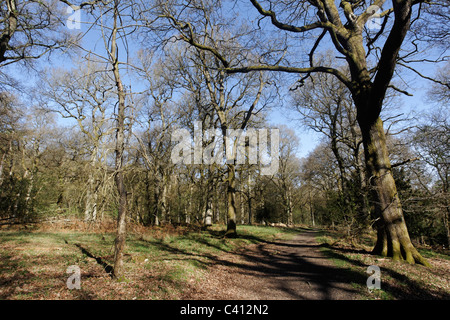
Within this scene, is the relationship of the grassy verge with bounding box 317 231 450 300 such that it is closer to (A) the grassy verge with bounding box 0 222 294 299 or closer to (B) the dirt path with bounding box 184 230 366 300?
(B) the dirt path with bounding box 184 230 366 300

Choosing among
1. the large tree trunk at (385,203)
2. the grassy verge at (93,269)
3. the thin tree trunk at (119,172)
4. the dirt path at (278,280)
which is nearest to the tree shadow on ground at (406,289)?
the dirt path at (278,280)

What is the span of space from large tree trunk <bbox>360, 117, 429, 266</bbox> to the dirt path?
160 cm

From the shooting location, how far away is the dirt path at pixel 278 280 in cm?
502

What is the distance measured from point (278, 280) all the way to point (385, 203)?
3.92 m

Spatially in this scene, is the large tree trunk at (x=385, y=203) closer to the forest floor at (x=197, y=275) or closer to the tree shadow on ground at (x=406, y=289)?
the forest floor at (x=197, y=275)

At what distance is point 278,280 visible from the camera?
20.4 ft

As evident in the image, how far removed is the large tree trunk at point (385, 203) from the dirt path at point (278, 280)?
160 cm

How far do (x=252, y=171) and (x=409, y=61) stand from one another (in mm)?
19400

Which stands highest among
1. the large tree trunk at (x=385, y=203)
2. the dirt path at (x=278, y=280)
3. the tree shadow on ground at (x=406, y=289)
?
the large tree trunk at (x=385, y=203)

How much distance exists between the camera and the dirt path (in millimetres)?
5020

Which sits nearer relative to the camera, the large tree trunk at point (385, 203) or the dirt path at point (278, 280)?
the dirt path at point (278, 280)

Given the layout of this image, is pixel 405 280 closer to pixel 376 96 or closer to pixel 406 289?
pixel 406 289
